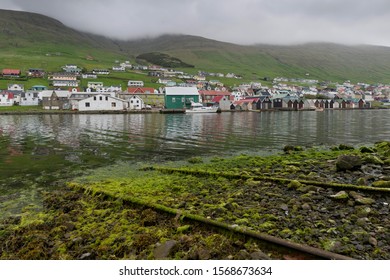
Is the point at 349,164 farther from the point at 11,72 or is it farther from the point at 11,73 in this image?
the point at 11,72

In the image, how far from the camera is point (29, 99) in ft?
397

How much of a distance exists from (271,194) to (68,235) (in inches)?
280

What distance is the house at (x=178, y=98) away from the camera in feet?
388

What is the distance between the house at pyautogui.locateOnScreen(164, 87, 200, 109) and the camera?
11812 cm

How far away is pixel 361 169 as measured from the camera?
14.5 metres

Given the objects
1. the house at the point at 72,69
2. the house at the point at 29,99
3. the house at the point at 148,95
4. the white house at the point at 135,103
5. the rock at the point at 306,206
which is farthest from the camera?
the house at the point at 72,69

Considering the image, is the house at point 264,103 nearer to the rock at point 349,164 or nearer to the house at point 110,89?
the house at point 110,89

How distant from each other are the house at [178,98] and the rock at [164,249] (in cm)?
11299

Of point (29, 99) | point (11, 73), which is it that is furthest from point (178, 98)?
point (11, 73)

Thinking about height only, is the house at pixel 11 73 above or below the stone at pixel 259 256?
above

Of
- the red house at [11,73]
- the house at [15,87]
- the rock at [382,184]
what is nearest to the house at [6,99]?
the house at [15,87]

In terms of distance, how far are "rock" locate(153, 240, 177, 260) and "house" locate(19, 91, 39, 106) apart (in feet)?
432

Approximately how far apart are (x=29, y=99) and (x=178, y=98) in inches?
2520
